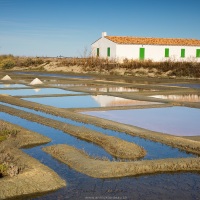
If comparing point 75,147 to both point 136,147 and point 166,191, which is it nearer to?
point 136,147

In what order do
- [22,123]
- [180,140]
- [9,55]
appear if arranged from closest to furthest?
[180,140] < [22,123] < [9,55]

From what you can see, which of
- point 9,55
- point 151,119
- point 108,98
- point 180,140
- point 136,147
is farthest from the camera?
point 9,55

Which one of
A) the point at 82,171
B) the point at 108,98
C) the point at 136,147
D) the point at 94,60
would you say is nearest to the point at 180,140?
the point at 136,147

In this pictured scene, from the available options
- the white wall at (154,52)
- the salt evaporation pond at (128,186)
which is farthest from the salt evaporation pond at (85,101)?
the white wall at (154,52)

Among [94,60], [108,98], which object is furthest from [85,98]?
[94,60]

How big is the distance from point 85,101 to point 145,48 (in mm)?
33018

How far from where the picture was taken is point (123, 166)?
A: 6.84m

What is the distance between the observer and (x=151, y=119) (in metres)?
11.9

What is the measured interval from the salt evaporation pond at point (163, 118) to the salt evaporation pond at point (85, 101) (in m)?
1.66

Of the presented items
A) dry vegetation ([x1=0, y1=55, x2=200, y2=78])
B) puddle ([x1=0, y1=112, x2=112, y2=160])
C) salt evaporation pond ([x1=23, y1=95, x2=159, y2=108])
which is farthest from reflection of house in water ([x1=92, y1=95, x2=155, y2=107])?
dry vegetation ([x1=0, y1=55, x2=200, y2=78])

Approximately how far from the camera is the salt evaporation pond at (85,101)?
1495 cm

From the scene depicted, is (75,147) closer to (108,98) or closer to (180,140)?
(180,140)

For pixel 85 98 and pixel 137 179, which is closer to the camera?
pixel 137 179

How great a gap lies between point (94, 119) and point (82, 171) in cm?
471
